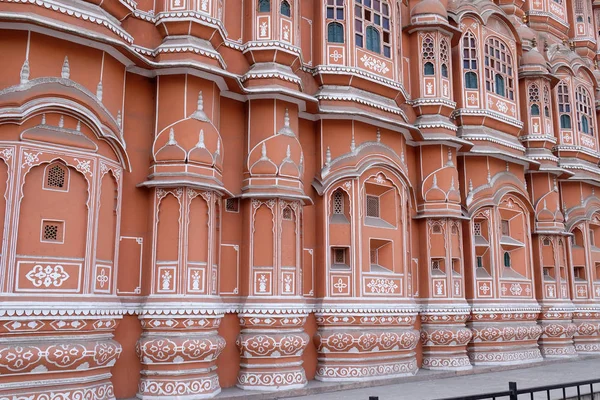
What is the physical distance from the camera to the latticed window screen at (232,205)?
10.8 metres

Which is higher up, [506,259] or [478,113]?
[478,113]

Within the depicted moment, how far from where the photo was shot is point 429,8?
1469 cm

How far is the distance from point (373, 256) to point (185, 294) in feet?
16.2

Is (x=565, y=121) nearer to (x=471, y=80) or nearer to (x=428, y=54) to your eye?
(x=471, y=80)

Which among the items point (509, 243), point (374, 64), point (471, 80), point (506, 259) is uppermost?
point (471, 80)

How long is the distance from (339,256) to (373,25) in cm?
538

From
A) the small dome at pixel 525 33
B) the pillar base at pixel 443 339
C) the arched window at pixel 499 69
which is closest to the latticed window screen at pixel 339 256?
the pillar base at pixel 443 339

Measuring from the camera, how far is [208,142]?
32.3 feet

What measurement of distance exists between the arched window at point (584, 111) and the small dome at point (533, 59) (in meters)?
2.70

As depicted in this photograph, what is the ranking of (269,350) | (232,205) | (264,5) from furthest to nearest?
1. (264,5)
2. (232,205)
3. (269,350)

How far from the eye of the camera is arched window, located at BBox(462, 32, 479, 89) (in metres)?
15.8

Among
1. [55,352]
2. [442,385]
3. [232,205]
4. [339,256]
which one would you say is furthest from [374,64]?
[55,352]

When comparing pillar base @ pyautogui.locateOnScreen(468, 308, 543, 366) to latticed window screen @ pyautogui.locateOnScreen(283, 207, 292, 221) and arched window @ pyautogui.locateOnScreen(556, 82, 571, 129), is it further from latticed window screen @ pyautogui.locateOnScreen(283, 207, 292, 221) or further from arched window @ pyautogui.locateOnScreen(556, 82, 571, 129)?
arched window @ pyautogui.locateOnScreen(556, 82, 571, 129)

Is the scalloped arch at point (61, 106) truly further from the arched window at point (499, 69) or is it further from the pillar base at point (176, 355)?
the arched window at point (499, 69)
